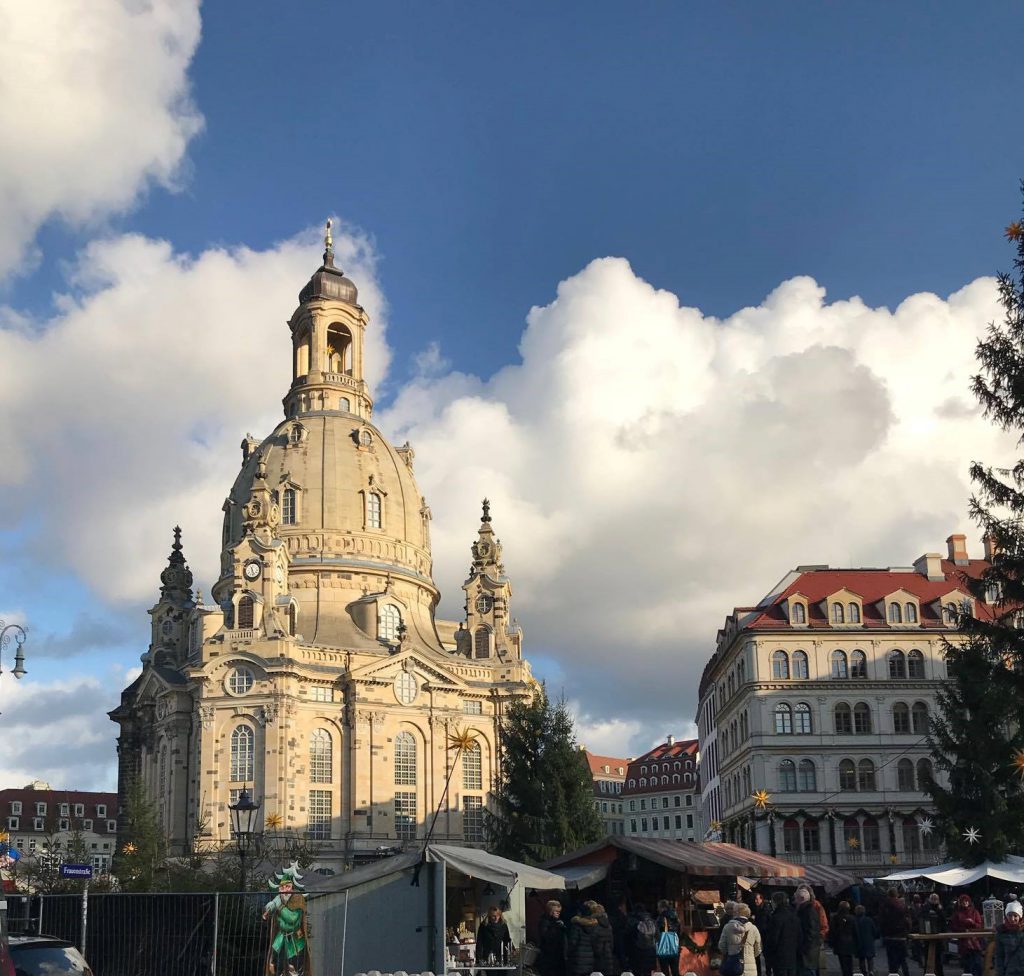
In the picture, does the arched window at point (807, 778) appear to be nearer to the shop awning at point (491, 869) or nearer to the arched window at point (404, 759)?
the arched window at point (404, 759)

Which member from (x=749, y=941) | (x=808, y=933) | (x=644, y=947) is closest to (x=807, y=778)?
(x=644, y=947)

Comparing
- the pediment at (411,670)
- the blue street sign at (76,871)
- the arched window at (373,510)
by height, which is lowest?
the blue street sign at (76,871)

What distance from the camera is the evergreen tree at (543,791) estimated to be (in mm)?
58188

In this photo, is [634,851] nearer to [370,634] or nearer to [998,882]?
[998,882]

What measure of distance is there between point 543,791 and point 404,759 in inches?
1154

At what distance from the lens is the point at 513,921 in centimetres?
2703

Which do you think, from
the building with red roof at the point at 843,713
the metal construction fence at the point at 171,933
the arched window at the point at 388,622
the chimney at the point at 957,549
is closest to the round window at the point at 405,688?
the arched window at the point at 388,622

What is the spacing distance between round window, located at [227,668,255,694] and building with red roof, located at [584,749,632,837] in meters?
67.7

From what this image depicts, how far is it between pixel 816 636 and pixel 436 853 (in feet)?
160

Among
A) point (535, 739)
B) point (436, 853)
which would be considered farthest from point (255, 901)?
point (535, 739)

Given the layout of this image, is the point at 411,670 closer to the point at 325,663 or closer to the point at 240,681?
the point at 325,663

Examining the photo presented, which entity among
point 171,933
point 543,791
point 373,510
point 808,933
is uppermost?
point 373,510

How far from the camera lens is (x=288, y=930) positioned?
21.9m

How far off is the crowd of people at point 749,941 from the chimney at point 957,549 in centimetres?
4918
